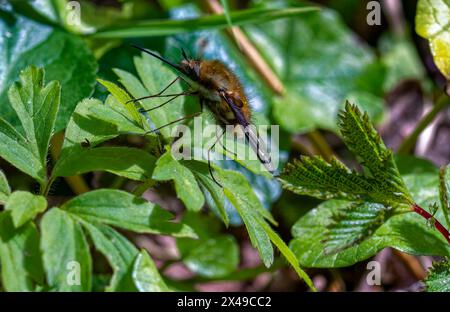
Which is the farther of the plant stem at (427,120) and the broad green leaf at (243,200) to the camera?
the plant stem at (427,120)

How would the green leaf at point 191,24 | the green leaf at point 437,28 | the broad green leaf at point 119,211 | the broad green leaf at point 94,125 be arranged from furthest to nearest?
the green leaf at point 191,24
the green leaf at point 437,28
the broad green leaf at point 94,125
the broad green leaf at point 119,211

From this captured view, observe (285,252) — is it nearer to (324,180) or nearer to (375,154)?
(324,180)

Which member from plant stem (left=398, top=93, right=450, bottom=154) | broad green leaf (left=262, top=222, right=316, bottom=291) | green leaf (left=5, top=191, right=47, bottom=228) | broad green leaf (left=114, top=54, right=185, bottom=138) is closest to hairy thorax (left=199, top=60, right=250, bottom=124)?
broad green leaf (left=114, top=54, right=185, bottom=138)

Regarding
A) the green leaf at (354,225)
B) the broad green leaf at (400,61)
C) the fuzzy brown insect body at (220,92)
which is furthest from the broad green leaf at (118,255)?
the broad green leaf at (400,61)

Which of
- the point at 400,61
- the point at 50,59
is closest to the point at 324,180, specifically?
the point at 50,59

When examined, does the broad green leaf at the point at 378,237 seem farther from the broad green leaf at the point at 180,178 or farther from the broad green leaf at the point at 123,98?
the broad green leaf at the point at 123,98
